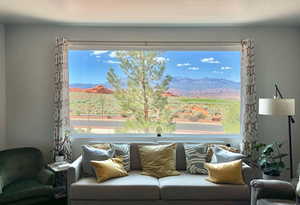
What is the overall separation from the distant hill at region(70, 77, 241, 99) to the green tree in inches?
4.2

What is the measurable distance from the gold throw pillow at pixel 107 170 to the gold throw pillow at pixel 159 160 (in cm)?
32

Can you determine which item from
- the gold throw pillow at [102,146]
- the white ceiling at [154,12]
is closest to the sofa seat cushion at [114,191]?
the gold throw pillow at [102,146]

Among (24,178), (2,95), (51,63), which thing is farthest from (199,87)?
(2,95)

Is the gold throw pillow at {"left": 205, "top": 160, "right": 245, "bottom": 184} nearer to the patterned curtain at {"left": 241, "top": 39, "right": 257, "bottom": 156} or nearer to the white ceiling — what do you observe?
the patterned curtain at {"left": 241, "top": 39, "right": 257, "bottom": 156}

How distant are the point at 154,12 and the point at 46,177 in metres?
2.41

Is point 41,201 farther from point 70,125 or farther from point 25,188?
point 70,125

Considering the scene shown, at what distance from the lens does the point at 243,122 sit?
414 cm

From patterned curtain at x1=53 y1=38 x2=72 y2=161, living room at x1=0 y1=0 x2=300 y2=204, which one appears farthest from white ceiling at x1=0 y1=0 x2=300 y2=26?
patterned curtain at x1=53 y1=38 x2=72 y2=161

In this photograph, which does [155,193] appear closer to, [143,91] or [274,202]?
[274,202]

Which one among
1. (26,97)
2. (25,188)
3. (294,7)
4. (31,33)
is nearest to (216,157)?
(294,7)

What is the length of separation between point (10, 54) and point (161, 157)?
2.62 m

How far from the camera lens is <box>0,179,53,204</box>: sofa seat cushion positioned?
3.17 meters

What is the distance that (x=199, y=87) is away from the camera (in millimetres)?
4383

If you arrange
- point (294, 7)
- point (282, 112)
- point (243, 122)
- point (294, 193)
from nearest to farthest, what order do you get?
point (294, 193) → point (294, 7) → point (282, 112) → point (243, 122)
